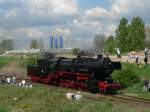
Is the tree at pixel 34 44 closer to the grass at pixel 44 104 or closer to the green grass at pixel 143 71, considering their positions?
the green grass at pixel 143 71

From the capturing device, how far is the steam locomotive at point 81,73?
32.0 metres

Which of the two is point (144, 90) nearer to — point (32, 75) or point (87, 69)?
point (87, 69)

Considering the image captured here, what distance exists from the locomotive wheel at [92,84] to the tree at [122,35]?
51543mm

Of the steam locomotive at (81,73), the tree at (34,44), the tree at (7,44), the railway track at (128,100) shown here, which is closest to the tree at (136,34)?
the steam locomotive at (81,73)

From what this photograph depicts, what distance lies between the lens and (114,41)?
289 feet

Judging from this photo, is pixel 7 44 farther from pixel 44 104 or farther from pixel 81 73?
pixel 44 104

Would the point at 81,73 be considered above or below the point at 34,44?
below

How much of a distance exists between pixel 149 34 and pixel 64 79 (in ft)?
Answer: 293

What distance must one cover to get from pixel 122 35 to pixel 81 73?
5359cm

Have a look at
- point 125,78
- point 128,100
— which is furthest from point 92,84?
point 128,100

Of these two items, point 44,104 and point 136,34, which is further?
point 136,34

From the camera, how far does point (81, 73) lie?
33.5m

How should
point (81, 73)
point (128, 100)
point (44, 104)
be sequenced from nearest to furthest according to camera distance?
1. point (44, 104)
2. point (128, 100)
3. point (81, 73)

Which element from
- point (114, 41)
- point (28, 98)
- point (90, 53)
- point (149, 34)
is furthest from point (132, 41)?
point (28, 98)
